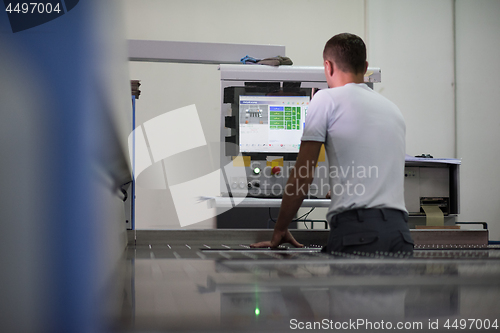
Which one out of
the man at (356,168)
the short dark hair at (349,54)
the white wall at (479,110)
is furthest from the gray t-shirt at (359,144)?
the white wall at (479,110)

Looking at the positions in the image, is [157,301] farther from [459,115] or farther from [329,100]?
[459,115]

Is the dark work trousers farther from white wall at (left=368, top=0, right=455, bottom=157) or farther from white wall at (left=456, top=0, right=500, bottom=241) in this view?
white wall at (left=456, top=0, right=500, bottom=241)

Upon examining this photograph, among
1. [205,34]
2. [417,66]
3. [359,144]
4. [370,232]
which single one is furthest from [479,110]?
[370,232]

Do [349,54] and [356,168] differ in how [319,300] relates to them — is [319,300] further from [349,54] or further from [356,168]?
[349,54]

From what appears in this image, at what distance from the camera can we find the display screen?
82.3 inches

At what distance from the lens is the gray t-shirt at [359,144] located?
1111mm

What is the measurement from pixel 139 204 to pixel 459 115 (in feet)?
10.1

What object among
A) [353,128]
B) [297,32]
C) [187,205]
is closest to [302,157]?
[353,128]

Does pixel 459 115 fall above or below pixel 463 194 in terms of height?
above

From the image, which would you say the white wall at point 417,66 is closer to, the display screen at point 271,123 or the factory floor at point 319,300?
the display screen at point 271,123

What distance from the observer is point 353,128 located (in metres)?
1.17

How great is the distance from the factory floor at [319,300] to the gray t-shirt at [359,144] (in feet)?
2.70

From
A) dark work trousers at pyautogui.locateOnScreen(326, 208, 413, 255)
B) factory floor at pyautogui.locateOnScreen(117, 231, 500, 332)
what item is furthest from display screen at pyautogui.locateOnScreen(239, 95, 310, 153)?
factory floor at pyautogui.locateOnScreen(117, 231, 500, 332)

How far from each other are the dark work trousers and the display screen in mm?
1012
